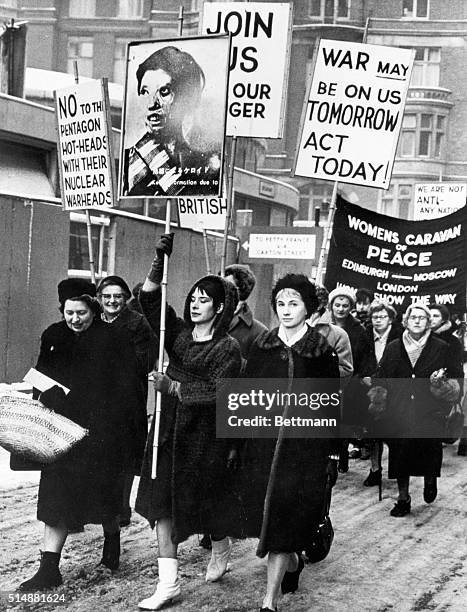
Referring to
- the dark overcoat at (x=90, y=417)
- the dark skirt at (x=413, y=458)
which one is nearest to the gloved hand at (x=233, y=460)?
the dark overcoat at (x=90, y=417)

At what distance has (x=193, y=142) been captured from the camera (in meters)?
6.26

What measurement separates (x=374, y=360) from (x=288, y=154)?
3678 cm

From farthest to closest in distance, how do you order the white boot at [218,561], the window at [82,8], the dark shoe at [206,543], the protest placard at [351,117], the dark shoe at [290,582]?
the window at [82,8] → the protest placard at [351,117] → the dark shoe at [206,543] → the white boot at [218,561] → the dark shoe at [290,582]

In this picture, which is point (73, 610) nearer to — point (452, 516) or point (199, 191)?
point (199, 191)

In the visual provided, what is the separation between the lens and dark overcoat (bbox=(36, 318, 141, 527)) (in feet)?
18.7

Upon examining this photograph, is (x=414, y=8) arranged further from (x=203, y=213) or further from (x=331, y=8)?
(x=203, y=213)

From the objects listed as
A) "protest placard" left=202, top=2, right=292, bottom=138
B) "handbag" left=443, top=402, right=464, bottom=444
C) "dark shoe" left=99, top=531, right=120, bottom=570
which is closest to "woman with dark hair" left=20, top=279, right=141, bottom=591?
"dark shoe" left=99, top=531, right=120, bottom=570

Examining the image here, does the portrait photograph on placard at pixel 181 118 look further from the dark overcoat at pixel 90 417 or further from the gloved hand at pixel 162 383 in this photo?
the gloved hand at pixel 162 383

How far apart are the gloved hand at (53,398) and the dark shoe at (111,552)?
835 millimetres

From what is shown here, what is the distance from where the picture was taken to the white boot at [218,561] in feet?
19.4

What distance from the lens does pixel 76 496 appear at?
18.7 ft

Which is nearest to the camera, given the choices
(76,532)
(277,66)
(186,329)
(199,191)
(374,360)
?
(186,329)

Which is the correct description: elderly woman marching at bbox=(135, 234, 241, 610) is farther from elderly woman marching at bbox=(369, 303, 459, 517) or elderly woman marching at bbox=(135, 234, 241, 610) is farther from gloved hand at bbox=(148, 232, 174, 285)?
elderly woman marching at bbox=(369, 303, 459, 517)

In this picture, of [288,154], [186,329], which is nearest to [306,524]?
[186,329]
